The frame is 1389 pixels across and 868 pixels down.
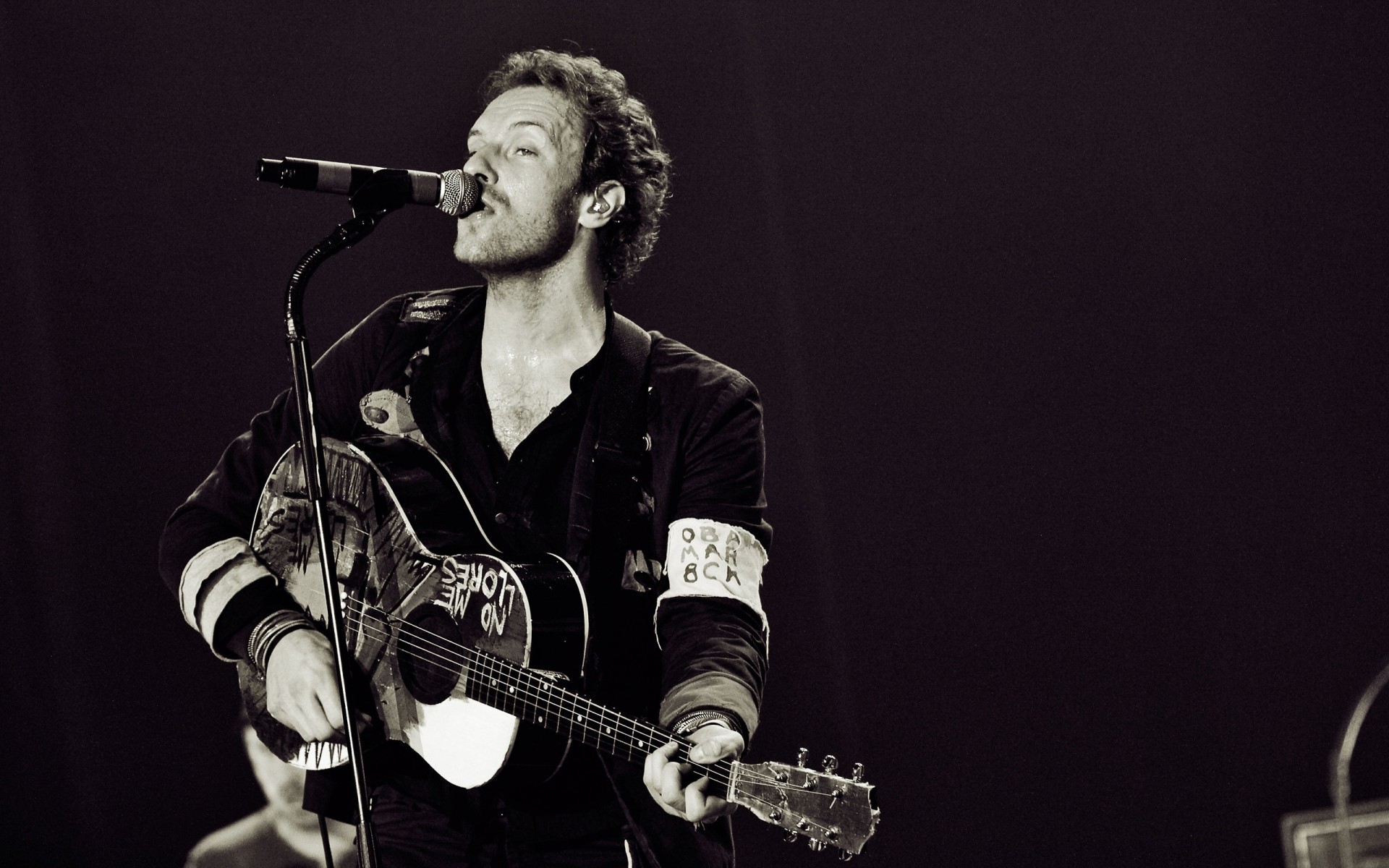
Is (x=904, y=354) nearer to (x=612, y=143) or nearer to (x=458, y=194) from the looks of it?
(x=612, y=143)

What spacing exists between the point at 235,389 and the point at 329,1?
1121mm

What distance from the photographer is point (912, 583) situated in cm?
335

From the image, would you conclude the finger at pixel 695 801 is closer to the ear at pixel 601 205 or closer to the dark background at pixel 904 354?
the ear at pixel 601 205

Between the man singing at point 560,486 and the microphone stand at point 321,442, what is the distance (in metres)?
0.45

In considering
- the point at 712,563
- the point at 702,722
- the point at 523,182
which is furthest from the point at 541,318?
the point at 702,722

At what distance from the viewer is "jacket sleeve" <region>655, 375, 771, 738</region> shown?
215cm

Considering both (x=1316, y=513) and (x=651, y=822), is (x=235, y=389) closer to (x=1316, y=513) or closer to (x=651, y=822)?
(x=651, y=822)

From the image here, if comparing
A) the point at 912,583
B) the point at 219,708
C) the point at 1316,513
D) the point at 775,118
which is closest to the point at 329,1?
the point at 775,118

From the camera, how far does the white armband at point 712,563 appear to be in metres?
2.30

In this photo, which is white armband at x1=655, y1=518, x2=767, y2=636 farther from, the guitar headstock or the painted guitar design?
the guitar headstock

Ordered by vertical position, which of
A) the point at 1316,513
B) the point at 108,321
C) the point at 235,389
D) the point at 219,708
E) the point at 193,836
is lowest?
the point at 193,836

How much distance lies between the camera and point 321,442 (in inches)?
68.7

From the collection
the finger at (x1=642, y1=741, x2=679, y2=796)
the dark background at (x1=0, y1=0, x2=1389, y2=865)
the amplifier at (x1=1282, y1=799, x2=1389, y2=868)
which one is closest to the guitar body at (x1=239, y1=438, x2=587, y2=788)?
the finger at (x1=642, y1=741, x2=679, y2=796)

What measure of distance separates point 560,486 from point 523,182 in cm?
68
